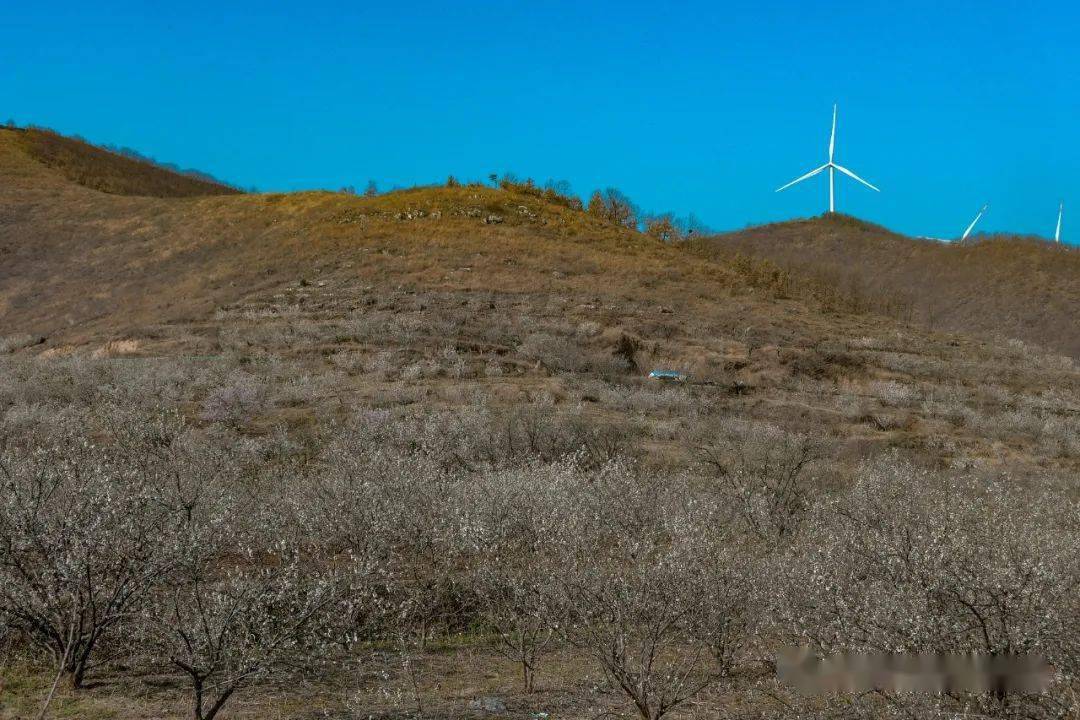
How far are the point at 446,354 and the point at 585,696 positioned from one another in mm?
16892

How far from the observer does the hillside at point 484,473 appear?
634 cm

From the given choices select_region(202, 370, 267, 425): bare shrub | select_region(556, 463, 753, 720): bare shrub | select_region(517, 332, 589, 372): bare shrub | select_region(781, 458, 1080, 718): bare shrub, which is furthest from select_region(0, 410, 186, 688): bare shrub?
select_region(517, 332, 589, 372): bare shrub

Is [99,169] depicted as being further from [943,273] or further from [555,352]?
[943,273]

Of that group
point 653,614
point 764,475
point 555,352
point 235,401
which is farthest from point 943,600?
point 555,352

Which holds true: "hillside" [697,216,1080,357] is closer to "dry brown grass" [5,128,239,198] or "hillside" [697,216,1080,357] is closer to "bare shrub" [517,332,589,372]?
"bare shrub" [517,332,589,372]

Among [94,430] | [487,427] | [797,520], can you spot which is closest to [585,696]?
[797,520]

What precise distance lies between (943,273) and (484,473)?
2350 inches

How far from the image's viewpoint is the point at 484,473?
40.9ft

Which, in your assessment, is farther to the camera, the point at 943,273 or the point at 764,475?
the point at 943,273

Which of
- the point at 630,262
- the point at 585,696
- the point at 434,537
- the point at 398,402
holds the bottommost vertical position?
the point at 585,696

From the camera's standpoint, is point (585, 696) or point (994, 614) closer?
point (994, 614)

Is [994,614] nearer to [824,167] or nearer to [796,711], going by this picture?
[796,711]

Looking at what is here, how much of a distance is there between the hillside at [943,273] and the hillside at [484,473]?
16.3 meters

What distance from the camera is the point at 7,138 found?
172ft
